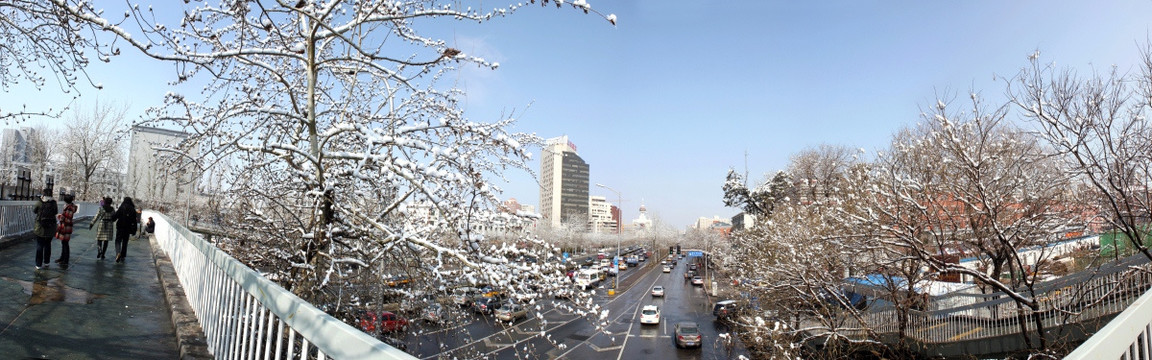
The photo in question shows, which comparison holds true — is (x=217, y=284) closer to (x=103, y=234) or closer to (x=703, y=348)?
(x=103, y=234)

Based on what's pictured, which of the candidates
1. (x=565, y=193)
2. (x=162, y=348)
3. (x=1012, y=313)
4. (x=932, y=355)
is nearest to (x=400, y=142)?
(x=162, y=348)

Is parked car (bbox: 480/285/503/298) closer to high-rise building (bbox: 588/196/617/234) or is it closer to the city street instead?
the city street

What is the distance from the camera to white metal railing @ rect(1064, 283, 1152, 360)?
182 centimetres

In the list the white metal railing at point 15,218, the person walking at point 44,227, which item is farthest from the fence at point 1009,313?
the white metal railing at point 15,218

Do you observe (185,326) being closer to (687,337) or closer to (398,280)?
(398,280)

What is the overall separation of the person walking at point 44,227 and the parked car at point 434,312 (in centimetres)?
651

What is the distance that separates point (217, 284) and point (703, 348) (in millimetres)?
23121

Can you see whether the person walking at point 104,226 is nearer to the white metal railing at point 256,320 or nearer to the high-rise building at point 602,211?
the white metal railing at point 256,320

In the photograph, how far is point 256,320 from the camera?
2867 millimetres

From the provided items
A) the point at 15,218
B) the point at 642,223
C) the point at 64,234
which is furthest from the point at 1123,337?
the point at 642,223

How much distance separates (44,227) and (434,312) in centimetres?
676

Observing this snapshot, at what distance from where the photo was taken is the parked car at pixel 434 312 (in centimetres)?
553

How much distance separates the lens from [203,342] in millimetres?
4105

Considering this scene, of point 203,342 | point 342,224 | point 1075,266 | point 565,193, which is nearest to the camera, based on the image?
point 203,342
